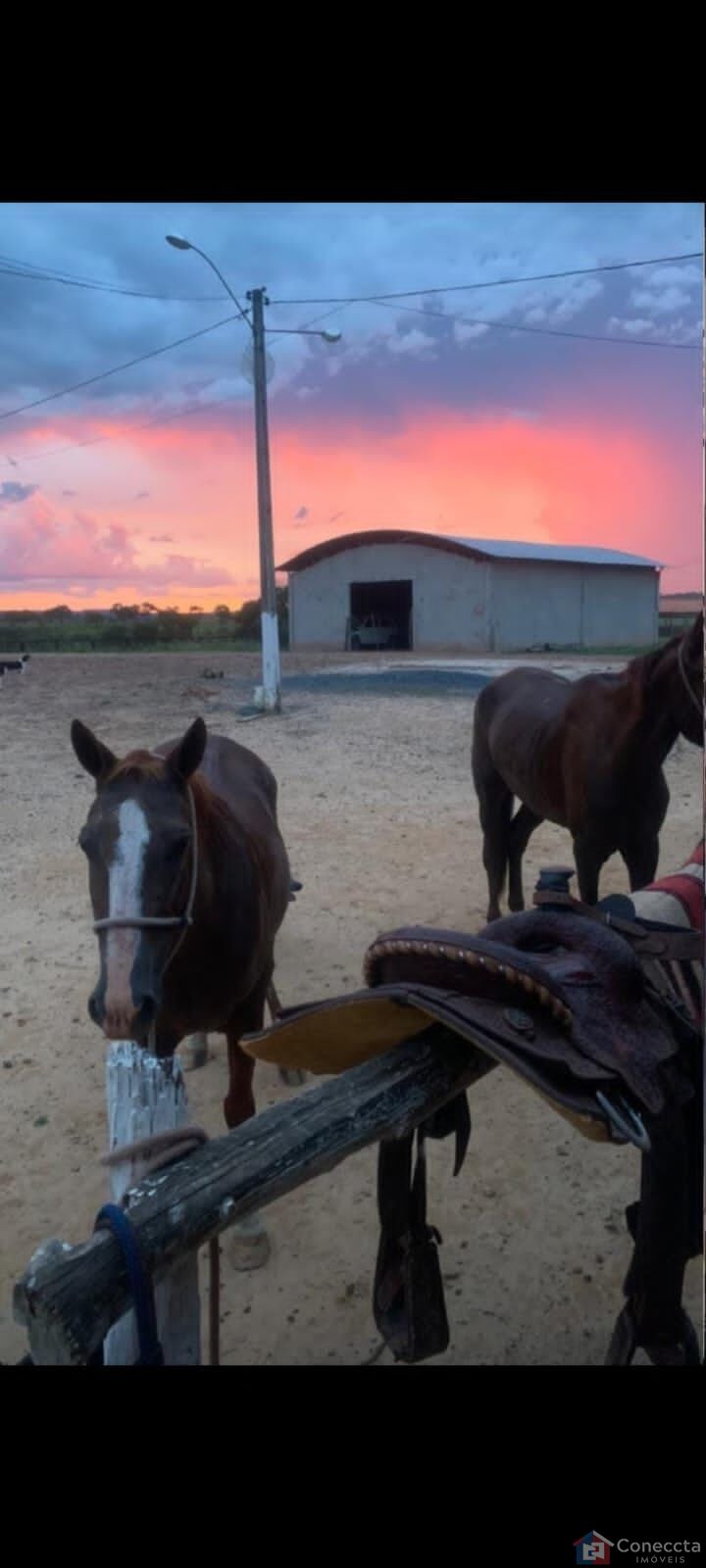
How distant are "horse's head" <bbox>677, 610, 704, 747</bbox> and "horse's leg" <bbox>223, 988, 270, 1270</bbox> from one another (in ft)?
7.18

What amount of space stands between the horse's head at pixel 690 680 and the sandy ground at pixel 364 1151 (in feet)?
5.72

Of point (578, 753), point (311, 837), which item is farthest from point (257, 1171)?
point (311, 837)

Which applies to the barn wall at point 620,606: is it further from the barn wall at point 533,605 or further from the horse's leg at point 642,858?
the horse's leg at point 642,858

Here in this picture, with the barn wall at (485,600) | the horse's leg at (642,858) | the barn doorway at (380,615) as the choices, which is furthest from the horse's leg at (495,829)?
the barn doorway at (380,615)

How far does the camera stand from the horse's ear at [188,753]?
2.36 meters

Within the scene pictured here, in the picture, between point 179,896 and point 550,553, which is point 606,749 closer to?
point 179,896

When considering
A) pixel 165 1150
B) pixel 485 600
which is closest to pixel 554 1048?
pixel 165 1150

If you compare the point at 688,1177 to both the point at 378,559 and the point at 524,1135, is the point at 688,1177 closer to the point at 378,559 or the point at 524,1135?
the point at 524,1135

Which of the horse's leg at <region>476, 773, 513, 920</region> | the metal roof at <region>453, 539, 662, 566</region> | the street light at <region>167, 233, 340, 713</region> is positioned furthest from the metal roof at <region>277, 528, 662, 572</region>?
the horse's leg at <region>476, 773, 513, 920</region>

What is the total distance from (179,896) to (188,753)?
0.40 metres

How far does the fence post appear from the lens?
1.55 meters

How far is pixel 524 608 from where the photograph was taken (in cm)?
2238

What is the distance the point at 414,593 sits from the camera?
76.2ft
